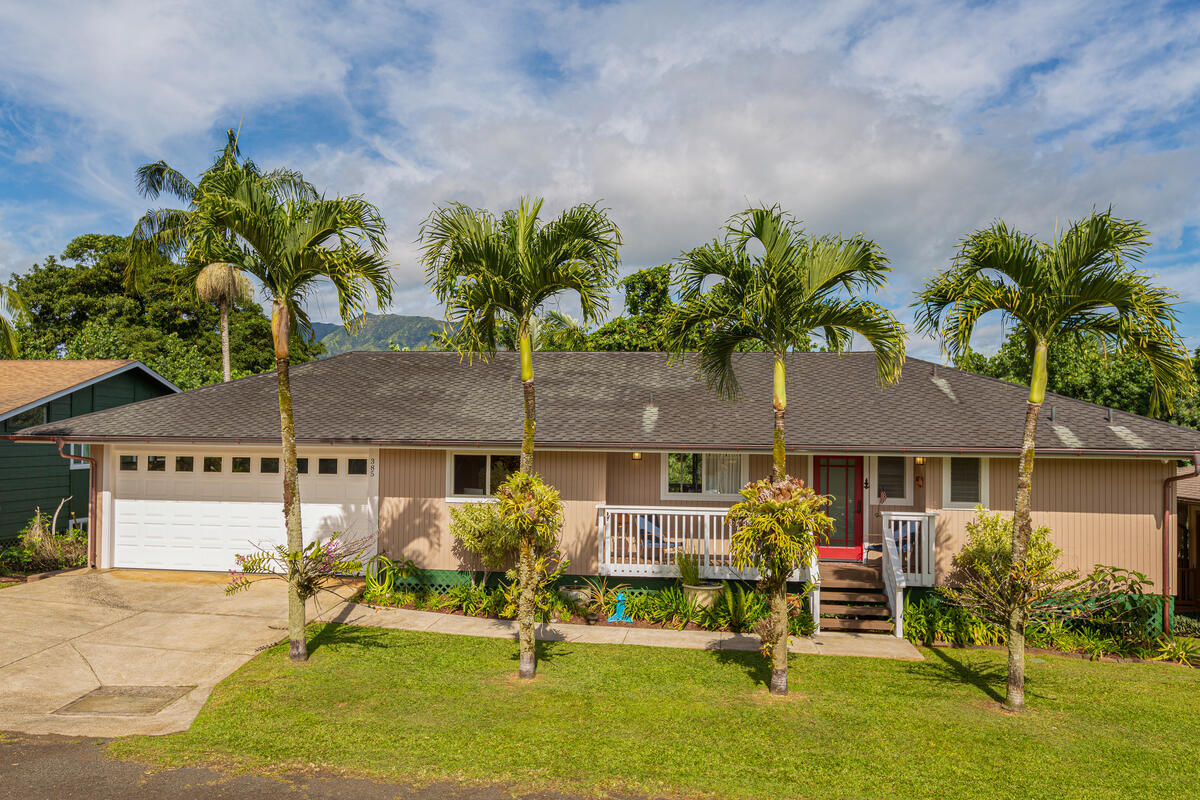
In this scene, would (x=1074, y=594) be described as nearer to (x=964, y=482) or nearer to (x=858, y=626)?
(x=964, y=482)

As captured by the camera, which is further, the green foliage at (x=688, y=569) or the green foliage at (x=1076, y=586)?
the green foliage at (x=688, y=569)

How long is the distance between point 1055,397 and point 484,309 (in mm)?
11261

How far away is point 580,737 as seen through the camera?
7.13 metres

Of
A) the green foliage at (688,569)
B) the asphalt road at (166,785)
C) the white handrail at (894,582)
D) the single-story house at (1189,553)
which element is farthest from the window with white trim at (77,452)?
the single-story house at (1189,553)

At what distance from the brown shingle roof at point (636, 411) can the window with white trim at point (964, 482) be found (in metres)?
0.58

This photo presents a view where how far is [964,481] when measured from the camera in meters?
12.4

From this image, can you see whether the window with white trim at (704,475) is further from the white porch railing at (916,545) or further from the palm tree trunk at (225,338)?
the palm tree trunk at (225,338)

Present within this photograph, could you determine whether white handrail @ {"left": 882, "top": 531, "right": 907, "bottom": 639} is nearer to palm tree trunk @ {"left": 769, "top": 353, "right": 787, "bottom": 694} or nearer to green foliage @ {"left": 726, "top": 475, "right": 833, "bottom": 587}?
palm tree trunk @ {"left": 769, "top": 353, "right": 787, "bottom": 694}

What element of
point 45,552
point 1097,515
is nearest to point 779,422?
point 1097,515

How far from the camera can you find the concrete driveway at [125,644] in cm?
746

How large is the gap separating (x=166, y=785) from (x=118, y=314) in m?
37.8

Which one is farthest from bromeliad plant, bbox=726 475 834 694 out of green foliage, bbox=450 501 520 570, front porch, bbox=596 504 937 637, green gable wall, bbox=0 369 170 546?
green gable wall, bbox=0 369 170 546

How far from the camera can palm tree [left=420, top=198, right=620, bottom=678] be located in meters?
8.69

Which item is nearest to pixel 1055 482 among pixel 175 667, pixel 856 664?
pixel 856 664
